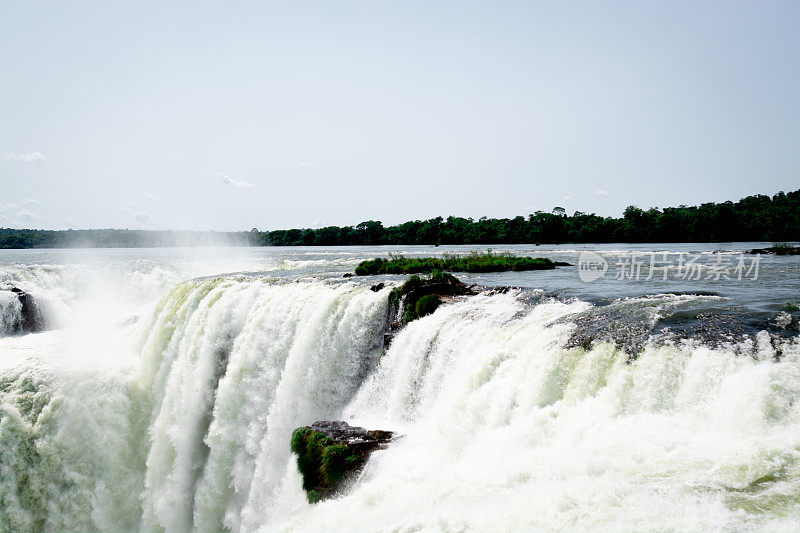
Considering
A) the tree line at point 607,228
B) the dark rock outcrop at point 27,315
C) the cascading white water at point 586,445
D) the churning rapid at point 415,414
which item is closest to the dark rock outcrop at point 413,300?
the churning rapid at point 415,414

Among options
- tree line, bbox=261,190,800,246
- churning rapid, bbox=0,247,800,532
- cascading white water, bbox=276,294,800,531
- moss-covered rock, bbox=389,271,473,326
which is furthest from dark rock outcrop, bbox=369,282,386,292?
tree line, bbox=261,190,800,246

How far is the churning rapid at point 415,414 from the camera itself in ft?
14.4

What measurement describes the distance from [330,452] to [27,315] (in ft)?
71.7

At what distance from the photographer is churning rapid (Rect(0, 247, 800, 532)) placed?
14.4 feet

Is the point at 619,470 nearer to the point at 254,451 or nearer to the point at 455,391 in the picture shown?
the point at 455,391

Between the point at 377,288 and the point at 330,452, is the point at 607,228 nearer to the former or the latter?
the point at 377,288

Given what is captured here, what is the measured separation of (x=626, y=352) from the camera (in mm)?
6562

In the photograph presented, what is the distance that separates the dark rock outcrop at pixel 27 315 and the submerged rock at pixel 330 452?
66.8 feet

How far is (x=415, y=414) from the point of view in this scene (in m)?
8.36

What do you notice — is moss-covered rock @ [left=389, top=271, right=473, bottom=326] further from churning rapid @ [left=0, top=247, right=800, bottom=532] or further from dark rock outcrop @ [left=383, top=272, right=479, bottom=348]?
churning rapid @ [left=0, top=247, right=800, bottom=532]

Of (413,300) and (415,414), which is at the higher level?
(413,300)

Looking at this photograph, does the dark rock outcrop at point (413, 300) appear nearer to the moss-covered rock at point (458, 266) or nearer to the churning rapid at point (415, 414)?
the churning rapid at point (415, 414)

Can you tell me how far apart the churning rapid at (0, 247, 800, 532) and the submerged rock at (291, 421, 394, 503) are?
236 millimetres

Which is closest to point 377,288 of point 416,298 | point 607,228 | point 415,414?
point 416,298
